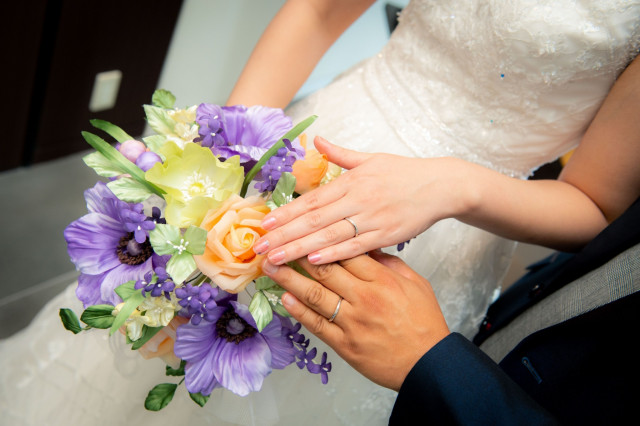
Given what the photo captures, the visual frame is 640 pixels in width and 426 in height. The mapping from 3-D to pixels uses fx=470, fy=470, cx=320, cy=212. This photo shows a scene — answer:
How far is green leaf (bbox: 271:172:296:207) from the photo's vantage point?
1.82 feet

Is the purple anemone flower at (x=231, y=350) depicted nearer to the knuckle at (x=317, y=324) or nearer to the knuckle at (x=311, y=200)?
the knuckle at (x=317, y=324)

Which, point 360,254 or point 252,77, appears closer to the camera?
point 360,254

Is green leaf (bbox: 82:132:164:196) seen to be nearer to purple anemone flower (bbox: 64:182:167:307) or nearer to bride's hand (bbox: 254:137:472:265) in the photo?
purple anemone flower (bbox: 64:182:167:307)

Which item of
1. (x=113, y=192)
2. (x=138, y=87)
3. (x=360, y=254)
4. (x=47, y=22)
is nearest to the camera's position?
(x=113, y=192)

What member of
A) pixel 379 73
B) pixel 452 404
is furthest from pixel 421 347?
pixel 379 73

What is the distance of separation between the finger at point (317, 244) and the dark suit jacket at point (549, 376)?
182 mm

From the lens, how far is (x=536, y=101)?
2.97 feet

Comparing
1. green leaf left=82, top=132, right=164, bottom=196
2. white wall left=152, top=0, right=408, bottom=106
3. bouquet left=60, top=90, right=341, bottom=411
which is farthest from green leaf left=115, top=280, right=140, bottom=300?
white wall left=152, top=0, right=408, bottom=106

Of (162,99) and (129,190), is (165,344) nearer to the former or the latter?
(129,190)

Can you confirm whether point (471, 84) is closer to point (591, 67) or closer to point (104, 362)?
point (591, 67)

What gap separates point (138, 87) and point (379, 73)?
1.27m

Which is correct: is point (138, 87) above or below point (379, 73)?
below

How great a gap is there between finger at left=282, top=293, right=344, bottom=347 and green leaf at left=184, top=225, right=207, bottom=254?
0.45ft

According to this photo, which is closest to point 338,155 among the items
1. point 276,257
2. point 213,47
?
point 276,257
